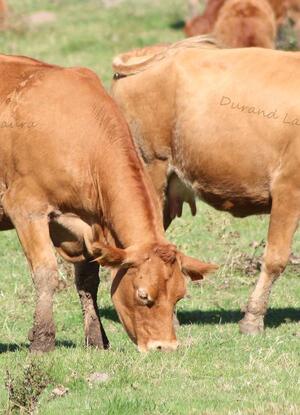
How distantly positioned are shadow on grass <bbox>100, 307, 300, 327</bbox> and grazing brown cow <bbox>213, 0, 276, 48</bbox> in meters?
9.11

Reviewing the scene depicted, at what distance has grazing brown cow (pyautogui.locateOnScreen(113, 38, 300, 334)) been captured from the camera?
1020 cm

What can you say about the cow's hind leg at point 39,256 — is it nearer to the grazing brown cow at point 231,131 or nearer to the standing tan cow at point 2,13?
the grazing brown cow at point 231,131

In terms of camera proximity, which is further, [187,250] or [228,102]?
[187,250]

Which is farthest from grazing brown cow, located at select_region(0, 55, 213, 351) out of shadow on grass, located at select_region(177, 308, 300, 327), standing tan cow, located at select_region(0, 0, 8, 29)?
standing tan cow, located at select_region(0, 0, 8, 29)

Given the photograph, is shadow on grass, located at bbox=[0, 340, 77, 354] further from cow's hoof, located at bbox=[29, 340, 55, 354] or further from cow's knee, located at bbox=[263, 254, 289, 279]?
cow's knee, located at bbox=[263, 254, 289, 279]

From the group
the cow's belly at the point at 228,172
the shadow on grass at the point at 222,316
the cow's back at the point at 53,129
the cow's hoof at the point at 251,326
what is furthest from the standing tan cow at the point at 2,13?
the cow's back at the point at 53,129

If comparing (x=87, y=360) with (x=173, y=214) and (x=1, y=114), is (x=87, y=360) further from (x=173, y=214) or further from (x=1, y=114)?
(x=173, y=214)

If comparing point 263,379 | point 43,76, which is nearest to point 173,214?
point 43,76

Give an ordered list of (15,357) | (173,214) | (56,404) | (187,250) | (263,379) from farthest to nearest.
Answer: (187,250)
(173,214)
(15,357)
(263,379)
(56,404)

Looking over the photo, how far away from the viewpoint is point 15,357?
8.84 m

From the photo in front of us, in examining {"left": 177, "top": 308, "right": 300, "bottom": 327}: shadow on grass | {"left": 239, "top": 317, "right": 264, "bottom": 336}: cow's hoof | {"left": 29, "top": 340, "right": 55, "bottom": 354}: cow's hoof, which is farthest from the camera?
{"left": 177, "top": 308, "right": 300, "bottom": 327}: shadow on grass

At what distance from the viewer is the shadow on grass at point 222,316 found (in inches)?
420

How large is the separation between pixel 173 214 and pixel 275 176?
4.53 feet

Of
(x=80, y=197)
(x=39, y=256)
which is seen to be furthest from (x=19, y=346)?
(x=80, y=197)
